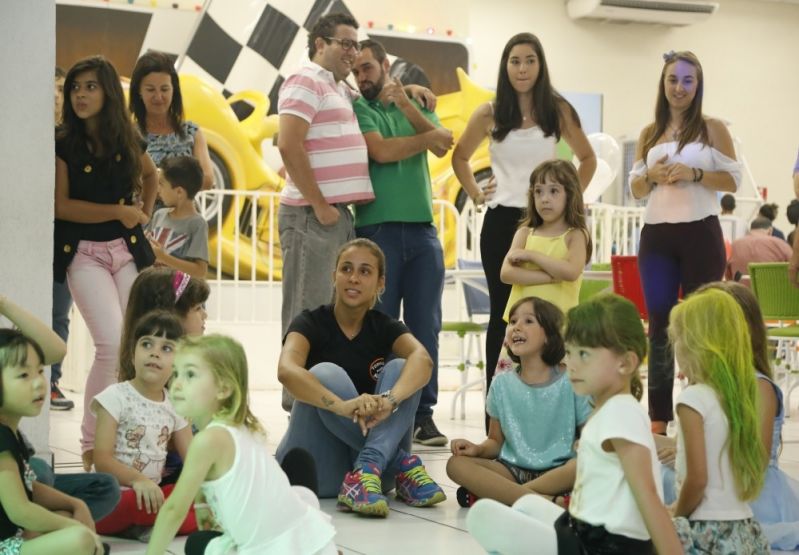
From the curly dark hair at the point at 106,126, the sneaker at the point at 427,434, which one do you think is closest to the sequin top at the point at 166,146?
the curly dark hair at the point at 106,126

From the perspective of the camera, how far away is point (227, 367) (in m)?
2.12

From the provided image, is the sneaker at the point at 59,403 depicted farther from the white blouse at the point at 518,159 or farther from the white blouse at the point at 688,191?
the white blouse at the point at 688,191

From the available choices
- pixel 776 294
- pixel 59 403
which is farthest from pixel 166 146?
pixel 776 294

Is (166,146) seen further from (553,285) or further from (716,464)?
(716,464)

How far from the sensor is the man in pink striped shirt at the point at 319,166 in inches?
165

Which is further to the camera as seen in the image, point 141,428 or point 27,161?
point 27,161

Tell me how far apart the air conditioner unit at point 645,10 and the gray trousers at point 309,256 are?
1008cm

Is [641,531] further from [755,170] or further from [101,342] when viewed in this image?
[755,170]

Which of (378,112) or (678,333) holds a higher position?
(378,112)

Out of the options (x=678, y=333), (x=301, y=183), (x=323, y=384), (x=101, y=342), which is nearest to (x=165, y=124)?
(x=301, y=183)

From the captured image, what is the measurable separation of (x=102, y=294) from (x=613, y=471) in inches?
77.8

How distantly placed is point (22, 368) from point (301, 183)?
1.95 m

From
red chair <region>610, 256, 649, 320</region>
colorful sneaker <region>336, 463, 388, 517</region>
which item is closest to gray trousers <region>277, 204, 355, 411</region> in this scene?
colorful sneaker <region>336, 463, 388, 517</region>

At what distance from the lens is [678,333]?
251cm
